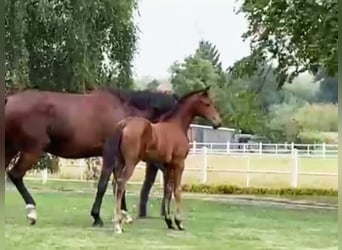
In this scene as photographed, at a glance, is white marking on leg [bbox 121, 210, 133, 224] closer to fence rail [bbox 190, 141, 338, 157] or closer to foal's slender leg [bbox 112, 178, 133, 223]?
foal's slender leg [bbox 112, 178, 133, 223]

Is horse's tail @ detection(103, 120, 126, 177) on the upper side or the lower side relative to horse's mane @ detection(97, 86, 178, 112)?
lower

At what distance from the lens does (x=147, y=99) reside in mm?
2268

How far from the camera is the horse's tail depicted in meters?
2.29

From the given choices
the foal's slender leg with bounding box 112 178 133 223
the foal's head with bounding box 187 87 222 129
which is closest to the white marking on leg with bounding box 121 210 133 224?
the foal's slender leg with bounding box 112 178 133 223

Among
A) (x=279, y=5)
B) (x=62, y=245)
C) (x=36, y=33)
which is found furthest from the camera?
(x=279, y=5)

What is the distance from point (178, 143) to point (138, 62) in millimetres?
323

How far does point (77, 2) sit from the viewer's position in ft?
7.45

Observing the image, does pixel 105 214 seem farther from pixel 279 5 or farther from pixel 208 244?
pixel 279 5

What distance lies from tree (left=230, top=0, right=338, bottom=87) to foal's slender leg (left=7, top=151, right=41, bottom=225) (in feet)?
2.34

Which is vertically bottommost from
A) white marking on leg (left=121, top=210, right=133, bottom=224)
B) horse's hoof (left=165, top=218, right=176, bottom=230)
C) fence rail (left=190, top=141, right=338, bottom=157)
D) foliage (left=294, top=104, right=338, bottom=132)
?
horse's hoof (left=165, top=218, right=176, bottom=230)

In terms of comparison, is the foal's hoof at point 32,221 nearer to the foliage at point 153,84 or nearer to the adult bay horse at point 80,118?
the adult bay horse at point 80,118

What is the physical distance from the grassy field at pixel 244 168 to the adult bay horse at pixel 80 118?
91mm

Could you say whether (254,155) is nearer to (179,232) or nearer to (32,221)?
(179,232)

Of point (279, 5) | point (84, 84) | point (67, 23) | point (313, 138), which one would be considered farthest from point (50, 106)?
point (279, 5)
